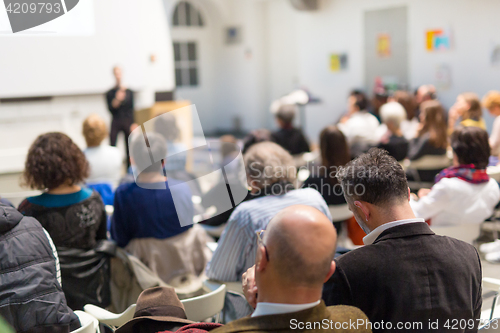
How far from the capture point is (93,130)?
3895 mm

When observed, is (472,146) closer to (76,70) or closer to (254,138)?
(254,138)

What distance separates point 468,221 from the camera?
310cm

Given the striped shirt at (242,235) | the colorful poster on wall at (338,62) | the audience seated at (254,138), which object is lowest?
the striped shirt at (242,235)

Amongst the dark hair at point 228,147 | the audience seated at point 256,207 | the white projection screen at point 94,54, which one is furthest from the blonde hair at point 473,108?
the white projection screen at point 94,54

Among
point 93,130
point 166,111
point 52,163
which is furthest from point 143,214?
point 166,111

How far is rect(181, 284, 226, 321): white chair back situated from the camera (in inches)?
81.4

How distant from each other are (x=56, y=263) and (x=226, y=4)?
422 inches

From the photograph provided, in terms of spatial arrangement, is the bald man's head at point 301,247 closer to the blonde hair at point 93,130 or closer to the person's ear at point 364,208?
the person's ear at point 364,208

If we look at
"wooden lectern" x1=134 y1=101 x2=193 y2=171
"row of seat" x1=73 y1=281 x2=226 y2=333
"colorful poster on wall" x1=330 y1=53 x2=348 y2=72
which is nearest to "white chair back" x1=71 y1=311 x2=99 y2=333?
"row of seat" x1=73 y1=281 x2=226 y2=333

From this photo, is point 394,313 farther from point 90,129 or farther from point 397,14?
point 397,14

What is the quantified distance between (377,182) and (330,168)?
1.97 metres

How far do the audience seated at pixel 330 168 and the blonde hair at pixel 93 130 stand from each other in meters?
1.67

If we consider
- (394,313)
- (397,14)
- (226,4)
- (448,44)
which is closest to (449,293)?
(394,313)

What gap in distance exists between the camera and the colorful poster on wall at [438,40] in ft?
26.2
